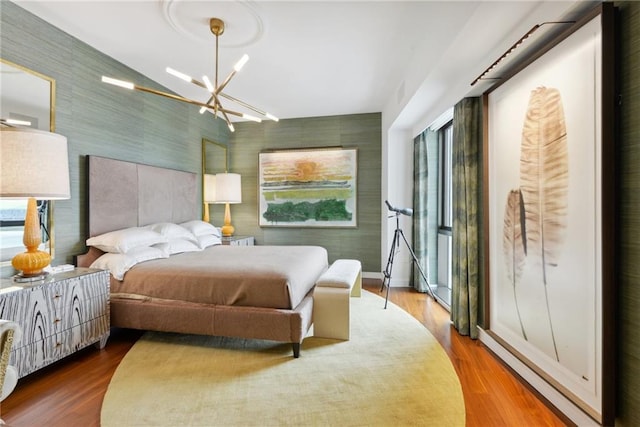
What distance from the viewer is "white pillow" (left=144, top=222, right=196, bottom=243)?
322 cm

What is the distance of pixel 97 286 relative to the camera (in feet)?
7.59

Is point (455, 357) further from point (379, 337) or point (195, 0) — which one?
point (195, 0)

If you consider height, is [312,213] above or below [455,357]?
above

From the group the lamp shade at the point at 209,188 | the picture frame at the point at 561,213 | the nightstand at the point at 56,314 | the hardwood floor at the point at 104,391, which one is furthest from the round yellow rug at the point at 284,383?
the lamp shade at the point at 209,188

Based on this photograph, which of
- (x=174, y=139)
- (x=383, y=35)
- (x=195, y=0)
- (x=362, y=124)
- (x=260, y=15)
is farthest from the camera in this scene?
(x=362, y=124)

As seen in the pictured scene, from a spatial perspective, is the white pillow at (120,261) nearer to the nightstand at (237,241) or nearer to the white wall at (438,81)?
the nightstand at (237,241)

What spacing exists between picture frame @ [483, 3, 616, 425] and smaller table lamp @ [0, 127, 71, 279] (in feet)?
10.8

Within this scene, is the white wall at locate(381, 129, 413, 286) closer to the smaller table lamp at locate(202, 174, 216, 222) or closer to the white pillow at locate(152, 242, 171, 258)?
the smaller table lamp at locate(202, 174, 216, 222)

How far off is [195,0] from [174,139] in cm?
223

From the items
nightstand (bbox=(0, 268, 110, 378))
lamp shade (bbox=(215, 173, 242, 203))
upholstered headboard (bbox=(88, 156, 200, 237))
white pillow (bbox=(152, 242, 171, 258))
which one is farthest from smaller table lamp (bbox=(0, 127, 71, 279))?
lamp shade (bbox=(215, 173, 242, 203))

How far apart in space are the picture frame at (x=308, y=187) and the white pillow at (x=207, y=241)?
49.8 inches

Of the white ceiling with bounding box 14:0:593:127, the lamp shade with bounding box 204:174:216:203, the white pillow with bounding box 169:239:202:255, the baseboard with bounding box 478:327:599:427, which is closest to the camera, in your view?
the baseboard with bounding box 478:327:599:427

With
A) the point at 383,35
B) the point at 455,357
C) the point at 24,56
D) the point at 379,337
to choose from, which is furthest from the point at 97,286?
the point at 383,35

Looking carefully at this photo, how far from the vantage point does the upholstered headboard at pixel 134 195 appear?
2.80 meters
